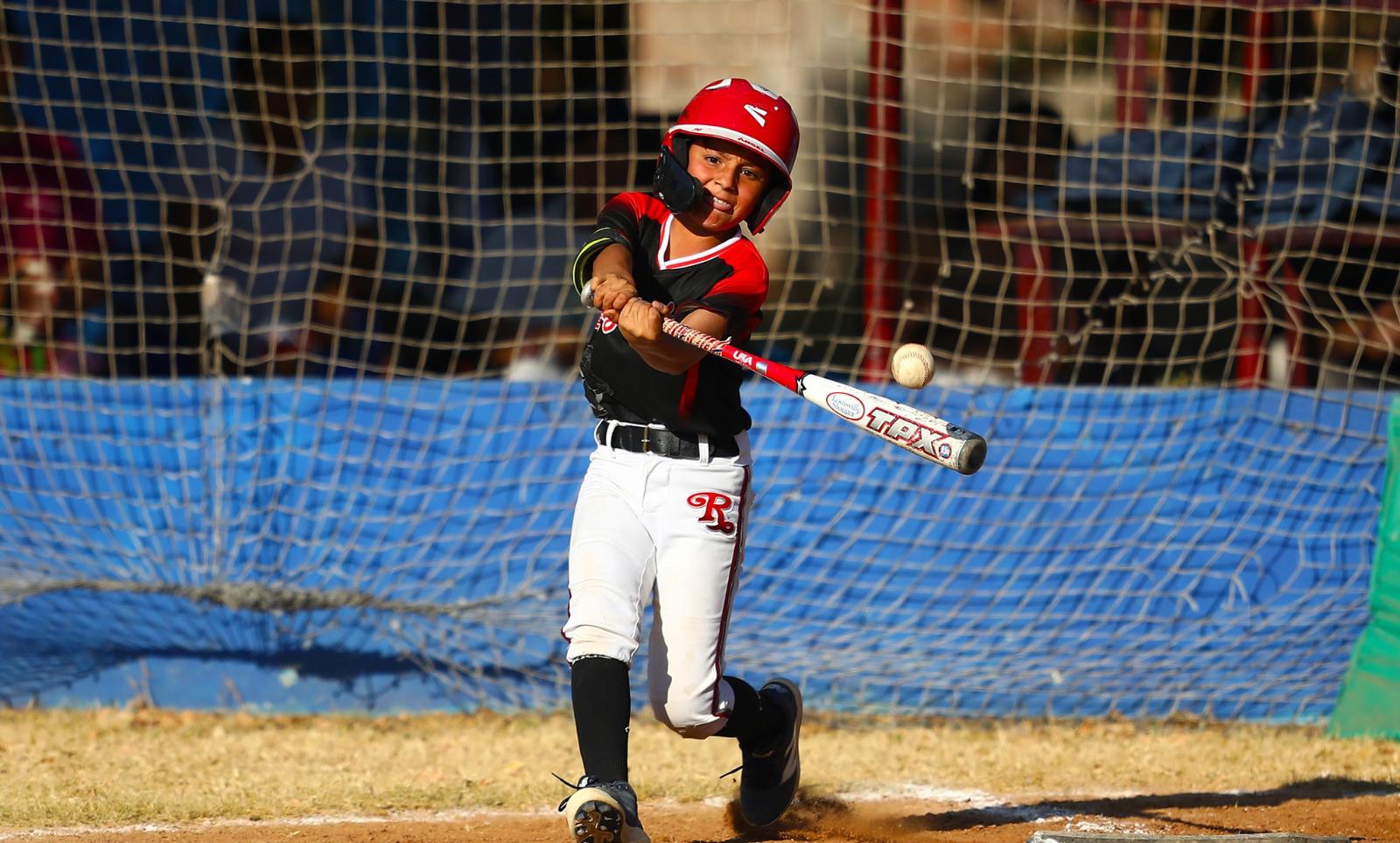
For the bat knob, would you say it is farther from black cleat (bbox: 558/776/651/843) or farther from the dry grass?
the dry grass

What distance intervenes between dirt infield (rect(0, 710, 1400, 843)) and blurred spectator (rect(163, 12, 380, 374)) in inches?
69.5

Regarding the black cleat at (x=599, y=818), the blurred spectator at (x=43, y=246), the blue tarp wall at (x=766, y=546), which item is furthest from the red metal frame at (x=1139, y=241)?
the blurred spectator at (x=43, y=246)

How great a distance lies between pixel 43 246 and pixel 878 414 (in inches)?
197

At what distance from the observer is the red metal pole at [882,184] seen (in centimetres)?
663

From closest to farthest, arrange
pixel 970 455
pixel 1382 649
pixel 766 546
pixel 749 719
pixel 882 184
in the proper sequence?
pixel 970 455
pixel 749 719
pixel 1382 649
pixel 766 546
pixel 882 184

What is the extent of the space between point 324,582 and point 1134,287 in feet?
12.4

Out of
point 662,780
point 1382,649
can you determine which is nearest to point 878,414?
point 662,780

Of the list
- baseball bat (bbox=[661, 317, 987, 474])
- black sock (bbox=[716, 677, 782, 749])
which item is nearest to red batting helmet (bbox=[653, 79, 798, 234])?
baseball bat (bbox=[661, 317, 987, 474])

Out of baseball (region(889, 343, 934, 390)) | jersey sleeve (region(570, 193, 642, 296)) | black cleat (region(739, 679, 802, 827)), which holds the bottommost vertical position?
black cleat (region(739, 679, 802, 827))

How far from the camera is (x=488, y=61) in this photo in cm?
771

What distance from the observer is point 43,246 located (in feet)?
22.8

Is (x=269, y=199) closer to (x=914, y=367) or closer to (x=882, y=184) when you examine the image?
(x=882, y=184)

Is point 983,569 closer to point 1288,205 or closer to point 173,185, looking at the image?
point 1288,205

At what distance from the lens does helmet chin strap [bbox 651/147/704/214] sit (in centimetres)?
363
